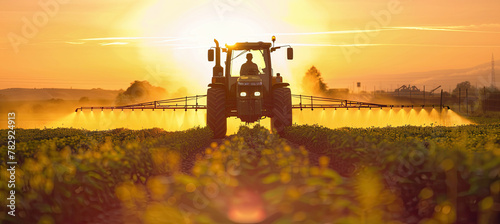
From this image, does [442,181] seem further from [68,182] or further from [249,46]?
[249,46]

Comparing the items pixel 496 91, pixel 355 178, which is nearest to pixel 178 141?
pixel 355 178

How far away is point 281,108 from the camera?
18.6 m

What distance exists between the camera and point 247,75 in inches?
724

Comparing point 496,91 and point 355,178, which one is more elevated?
point 496,91

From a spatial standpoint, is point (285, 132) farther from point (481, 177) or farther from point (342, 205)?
point (481, 177)

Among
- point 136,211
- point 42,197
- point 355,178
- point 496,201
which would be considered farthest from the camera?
point 355,178

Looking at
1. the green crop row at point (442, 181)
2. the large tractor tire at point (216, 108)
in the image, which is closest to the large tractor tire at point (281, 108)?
the large tractor tire at point (216, 108)

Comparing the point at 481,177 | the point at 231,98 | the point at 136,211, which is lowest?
the point at 136,211

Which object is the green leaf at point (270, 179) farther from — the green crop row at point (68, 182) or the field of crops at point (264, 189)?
the green crop row at point (68, 182)

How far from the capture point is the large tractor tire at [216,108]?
18.1 metres

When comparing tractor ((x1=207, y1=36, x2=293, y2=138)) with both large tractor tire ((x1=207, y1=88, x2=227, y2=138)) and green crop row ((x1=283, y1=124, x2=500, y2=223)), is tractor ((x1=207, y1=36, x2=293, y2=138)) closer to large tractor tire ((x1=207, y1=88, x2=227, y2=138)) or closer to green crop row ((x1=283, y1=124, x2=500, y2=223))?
large tractor tire ((x1=207, y1=88, x2=227, y2=138))

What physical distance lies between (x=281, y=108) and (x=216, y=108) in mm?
2681

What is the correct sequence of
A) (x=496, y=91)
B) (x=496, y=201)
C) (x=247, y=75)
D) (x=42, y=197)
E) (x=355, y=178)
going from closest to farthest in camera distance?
(x=496, y=201)
(x=42, y=197)
(x=355, y=178)
(x=247, y=75)
(x=496, y=91)

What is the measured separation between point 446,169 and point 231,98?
13.2 meters
